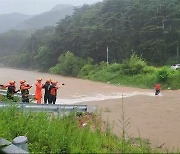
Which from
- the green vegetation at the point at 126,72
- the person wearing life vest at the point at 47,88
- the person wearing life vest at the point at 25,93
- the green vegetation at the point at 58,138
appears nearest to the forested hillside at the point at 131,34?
the green vegetation at the point at 126,72

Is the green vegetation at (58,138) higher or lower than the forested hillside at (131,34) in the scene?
lower

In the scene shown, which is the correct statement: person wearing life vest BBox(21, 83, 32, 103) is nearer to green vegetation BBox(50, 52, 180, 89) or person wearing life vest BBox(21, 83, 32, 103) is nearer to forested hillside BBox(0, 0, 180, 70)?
green vegetation BBox(50, 52, 180, 89)

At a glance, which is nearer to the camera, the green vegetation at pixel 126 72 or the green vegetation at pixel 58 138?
the green vegetation at pixel 58 138

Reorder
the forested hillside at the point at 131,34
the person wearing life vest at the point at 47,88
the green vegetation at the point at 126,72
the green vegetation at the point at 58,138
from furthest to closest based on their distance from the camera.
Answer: the forested hillside at the point at 131,34
the green vegetation at the point at 126,72
the person wearing life vest at the point at 47,88
the green vegetation at the point at 58,138

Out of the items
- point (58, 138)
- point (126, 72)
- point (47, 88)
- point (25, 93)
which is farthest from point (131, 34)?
point (58, 138)

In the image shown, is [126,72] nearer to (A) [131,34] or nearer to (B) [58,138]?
(A) [131,34]

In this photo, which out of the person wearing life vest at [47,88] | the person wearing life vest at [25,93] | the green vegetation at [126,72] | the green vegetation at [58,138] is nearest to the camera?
the green vegetation at [58,138]

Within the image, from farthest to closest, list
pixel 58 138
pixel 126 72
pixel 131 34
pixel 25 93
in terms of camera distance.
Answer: pixel 131 34, pixel 126 72, pixel 25 93, pixel 58 138

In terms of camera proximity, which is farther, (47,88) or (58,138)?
(47,88)

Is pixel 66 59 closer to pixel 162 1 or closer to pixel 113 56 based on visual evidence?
pixel 113 56

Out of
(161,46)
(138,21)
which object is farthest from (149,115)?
(138,21)

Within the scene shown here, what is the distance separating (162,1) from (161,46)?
8797 millimetres

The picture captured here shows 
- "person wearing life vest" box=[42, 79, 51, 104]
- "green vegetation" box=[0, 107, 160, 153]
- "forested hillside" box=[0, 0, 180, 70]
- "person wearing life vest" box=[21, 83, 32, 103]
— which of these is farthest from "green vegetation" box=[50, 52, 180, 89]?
"green vegetation" box=[0, 107, 160, 153]

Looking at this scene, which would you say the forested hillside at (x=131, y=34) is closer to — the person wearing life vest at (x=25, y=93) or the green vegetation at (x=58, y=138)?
the person wearing life vest at (x=25, y=93)
